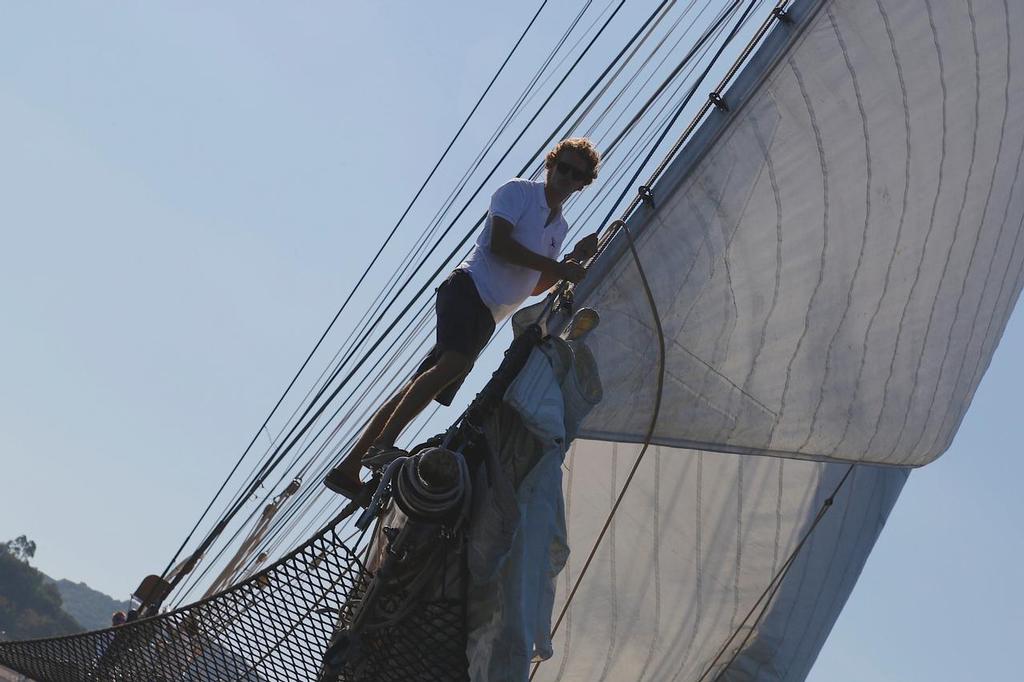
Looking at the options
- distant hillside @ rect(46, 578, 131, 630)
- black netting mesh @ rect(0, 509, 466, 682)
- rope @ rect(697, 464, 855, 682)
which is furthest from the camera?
distant hillside @ rect(46, 578, 131, 630)

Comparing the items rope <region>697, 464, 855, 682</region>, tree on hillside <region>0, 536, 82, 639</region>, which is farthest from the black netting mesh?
tree on hillside <region>0, 536, 82, 639</region>

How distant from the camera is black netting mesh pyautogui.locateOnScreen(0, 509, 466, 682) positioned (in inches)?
221

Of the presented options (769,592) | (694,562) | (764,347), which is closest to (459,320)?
(764,347)

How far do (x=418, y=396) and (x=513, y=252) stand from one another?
64 centimetres

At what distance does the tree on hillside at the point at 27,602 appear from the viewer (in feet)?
288

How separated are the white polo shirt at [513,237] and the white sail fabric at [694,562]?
1.89 metres

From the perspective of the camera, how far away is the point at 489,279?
19.4 feet

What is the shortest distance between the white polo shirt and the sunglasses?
4.3 inches

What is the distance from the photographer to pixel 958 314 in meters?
8.16

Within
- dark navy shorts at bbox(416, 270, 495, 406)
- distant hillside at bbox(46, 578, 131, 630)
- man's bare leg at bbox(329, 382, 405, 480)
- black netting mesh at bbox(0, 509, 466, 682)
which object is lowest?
black netting mesh at bbox(0, 509, 466, 682)

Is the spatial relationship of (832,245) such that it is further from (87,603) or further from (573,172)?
(87,603)

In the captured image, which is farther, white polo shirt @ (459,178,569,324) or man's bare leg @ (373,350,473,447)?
white polo shirt @ (459,178,569,324)

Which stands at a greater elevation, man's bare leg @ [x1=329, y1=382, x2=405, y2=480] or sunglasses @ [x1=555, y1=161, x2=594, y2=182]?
sunglasses @ [x1=555, y1=161, x2=594, y2=182]

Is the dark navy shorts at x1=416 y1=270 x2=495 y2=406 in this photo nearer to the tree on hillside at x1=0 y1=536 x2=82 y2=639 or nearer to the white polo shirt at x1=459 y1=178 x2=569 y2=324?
the white polo shirt at x1=459 y1=178 x2=569 y2=324
